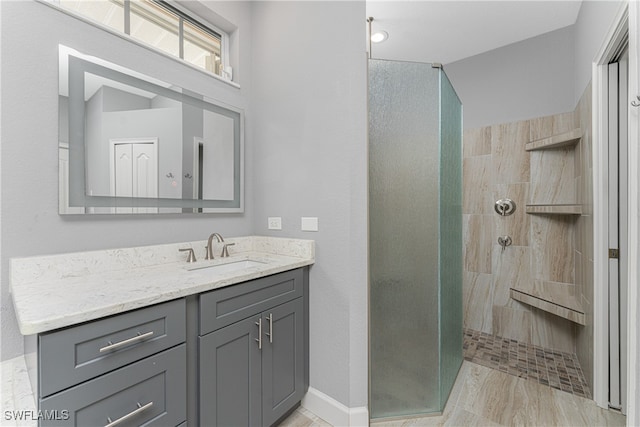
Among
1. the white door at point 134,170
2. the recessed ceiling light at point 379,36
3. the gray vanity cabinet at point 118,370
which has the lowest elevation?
the gray vanity cabinet at point 118,370

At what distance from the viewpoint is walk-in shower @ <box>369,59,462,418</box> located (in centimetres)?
162

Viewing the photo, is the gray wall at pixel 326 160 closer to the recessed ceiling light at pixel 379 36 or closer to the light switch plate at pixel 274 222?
the light switch plate at pixel 274 222

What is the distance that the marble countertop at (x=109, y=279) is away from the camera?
0.83 metres

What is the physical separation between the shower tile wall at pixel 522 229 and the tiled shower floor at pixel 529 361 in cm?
10

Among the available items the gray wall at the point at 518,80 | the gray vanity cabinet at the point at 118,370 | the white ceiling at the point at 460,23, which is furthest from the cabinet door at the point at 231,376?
the gray wall at the point at 518,80

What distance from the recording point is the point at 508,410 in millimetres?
1701

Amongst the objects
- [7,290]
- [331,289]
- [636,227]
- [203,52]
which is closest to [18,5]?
[203,52]

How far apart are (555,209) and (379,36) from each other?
2112mm

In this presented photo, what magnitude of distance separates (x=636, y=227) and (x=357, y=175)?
1231 millimetres

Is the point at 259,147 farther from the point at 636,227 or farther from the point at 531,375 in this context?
the point at 531,375

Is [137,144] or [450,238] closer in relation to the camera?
[137,144]

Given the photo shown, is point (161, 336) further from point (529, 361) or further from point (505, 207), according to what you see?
point (505, 207)

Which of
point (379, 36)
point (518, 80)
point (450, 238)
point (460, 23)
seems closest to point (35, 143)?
point (450, 238)

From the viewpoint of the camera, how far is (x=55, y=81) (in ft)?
4.05
